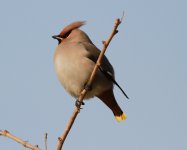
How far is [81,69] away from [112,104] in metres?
0.83

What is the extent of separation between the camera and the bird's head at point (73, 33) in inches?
213

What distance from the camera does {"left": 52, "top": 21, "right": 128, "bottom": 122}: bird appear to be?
482 cm

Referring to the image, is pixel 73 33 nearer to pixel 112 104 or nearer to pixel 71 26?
pixel 71 26

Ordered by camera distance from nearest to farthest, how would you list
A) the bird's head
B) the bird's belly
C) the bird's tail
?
the bird's belly, the bird's tail, the bird's head

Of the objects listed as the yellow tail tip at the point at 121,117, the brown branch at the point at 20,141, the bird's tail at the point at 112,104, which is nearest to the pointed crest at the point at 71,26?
the bird's tail at the point at 112,104

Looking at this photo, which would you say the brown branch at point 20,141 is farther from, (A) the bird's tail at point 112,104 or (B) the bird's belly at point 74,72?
(A) the bird's tail at point 112,104

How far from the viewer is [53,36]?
5617 mm

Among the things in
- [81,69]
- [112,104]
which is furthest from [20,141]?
[112,104]

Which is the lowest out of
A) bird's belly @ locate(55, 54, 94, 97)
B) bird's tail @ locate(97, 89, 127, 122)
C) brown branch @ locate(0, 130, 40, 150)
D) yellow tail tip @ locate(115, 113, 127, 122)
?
brown branch @ locate(0, 130, 40, 150)

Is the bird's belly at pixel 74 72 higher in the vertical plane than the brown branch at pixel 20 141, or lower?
higher

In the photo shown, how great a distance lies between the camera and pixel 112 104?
17.8 ft

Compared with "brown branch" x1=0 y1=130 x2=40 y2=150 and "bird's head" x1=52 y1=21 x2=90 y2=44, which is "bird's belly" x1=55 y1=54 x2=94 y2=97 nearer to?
"bird's head" x1=52 y1=21 x2=90 y2=44

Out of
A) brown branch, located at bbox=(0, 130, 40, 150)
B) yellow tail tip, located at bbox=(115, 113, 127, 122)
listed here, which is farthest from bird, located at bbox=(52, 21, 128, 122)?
brown branch, located at bbox=(0, 130, 40, 150)

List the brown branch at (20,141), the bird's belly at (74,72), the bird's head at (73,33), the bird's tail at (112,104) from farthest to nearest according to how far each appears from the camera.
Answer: the bird's head at (73,33)
the bird's tail at (112,104)
the bird's belly at (74,72)
the brown branch at (20,141)
